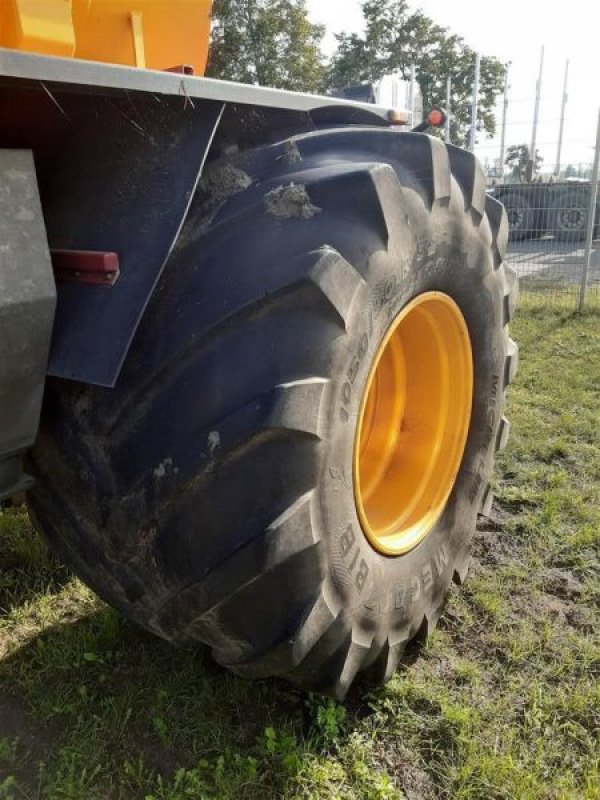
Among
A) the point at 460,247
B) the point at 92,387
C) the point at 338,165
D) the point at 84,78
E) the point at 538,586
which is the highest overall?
the point at 84,78

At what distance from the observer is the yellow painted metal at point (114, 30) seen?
130cm

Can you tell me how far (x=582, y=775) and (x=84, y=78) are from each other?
185 cm

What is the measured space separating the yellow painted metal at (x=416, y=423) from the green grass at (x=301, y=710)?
17.6 inches

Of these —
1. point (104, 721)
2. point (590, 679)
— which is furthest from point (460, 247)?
point (104, 721)

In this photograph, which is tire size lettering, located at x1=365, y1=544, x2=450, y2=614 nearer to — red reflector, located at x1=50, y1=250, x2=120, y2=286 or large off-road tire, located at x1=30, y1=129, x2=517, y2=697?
large off-road tire, located at x1=30, y1=129, x2=517, y2=697

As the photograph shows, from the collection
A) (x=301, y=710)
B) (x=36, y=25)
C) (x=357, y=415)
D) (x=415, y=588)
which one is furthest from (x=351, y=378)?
(x=301, y=710)

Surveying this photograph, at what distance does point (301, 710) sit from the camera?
1.94 m

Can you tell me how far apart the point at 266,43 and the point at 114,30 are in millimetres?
20371

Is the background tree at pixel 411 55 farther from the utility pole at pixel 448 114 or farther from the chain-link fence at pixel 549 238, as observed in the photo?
the chain-link fence at pixel 549 238

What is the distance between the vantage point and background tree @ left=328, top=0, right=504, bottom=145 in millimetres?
32938

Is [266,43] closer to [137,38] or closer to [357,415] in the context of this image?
[137,38]

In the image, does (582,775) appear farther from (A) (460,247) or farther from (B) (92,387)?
(B) (92,387)

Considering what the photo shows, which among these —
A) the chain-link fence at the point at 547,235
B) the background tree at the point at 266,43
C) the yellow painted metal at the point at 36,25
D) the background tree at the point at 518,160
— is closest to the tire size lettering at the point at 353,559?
the yellow painted metal at the point at 36,25

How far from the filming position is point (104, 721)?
1.91 metres
